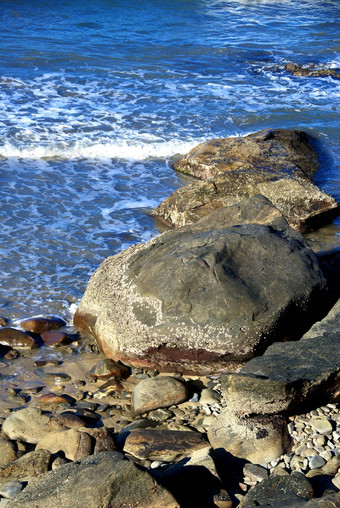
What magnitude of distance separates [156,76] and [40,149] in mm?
5577

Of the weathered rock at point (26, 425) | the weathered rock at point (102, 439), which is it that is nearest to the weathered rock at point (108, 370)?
the weathered rock at point (26, 425)

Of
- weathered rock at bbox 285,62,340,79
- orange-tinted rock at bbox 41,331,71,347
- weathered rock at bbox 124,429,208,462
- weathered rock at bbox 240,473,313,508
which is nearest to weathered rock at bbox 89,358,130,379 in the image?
orange-tinted rock at bbox 41,331,71,347

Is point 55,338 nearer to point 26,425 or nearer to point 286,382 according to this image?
point 26,425

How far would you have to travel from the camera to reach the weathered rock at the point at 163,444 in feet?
12.6

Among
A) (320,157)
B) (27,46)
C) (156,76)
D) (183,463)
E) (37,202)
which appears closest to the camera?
(183,463)

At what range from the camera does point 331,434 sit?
3.86 meters

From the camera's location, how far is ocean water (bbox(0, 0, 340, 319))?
286 inches

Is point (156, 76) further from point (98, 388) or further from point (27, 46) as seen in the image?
point (98, 388)

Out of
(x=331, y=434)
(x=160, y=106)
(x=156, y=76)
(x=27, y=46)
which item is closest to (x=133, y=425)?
(x=331, y=434)

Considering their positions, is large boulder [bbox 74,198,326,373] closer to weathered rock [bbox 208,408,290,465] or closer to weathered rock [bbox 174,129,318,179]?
weathered rock [bbox 208,408,290,465]

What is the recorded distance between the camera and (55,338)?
17.9 feet

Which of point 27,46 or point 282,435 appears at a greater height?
point 27,46

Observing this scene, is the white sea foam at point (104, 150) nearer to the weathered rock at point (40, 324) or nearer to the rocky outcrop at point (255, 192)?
the rocky outcrop at point (255, 192)

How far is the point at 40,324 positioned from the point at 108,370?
102 centimetres
